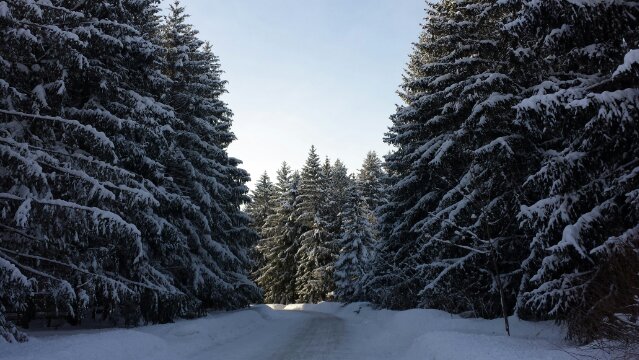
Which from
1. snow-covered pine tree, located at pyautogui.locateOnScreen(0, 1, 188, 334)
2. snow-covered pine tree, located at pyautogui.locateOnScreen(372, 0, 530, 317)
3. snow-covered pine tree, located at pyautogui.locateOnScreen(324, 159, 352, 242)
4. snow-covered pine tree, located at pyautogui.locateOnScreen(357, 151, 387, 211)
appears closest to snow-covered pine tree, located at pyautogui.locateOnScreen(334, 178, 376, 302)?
snow-covered pine tree, located at pyautogui.locateOnScreen(357, 151, 387, 211)

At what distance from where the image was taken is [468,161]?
1752 cm

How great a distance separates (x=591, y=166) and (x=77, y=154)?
1196cm

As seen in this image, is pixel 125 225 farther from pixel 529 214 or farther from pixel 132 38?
pixel 529 214

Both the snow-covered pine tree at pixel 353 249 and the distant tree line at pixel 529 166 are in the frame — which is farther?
the snow-covered pine tree at pixel 353 249

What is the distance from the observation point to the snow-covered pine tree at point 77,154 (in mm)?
10578

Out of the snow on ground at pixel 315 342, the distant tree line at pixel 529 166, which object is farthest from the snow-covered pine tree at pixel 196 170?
the distant tree line at pixel 529 166

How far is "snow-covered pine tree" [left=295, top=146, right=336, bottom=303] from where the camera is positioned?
46.3 meters

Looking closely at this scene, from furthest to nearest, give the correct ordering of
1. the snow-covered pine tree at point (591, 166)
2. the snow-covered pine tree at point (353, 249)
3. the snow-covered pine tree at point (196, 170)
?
the snow-covered pine tree at point (353, 249) < the snow-covered pine tree at point (196, 170) < the snow-covered pine tree at point (591, 166)

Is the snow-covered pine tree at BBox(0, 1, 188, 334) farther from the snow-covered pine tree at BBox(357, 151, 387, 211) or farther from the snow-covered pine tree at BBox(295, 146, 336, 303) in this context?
the snow-covered pine tree at BBox(295, 146, 336, 303)

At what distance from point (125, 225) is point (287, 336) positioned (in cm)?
959

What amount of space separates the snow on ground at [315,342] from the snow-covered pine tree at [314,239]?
24919 mm

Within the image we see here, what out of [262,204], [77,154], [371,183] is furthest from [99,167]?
[262,204]

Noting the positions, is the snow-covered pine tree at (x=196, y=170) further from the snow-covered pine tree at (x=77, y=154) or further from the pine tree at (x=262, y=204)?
the pine tree at (x=262, y=204)

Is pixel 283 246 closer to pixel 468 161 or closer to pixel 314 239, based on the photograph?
pixel 314 239
